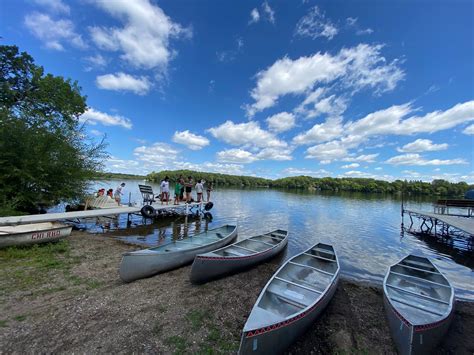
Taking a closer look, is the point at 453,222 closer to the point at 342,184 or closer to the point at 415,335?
the point at 415,335

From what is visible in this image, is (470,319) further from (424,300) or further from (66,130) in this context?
(66,130)

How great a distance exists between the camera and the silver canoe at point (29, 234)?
23.0 feet

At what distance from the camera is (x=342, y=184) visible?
102 m

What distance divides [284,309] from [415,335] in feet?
7.17

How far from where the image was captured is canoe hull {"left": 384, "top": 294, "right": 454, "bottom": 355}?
352 centimetres

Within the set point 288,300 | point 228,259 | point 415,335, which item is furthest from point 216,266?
point 415,335

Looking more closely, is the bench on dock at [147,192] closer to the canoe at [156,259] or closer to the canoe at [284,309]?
the canoe at [156,259]

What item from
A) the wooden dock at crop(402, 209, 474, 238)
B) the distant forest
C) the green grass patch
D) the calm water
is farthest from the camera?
the distant forest

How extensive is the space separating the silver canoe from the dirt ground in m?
0.66

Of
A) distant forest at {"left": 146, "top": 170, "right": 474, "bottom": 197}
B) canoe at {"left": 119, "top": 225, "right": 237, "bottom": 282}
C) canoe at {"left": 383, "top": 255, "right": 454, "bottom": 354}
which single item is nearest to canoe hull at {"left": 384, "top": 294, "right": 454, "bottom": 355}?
canoe at {"left": 383, "top": 255, "right": 454, "bottom": 354}

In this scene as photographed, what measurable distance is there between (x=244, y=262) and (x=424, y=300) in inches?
187

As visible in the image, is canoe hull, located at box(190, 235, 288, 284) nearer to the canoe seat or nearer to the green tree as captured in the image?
the canoe seat

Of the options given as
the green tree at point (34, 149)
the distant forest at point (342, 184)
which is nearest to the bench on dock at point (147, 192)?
the green tree at point (34, 149)

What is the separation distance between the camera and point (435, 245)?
13.9 metres
